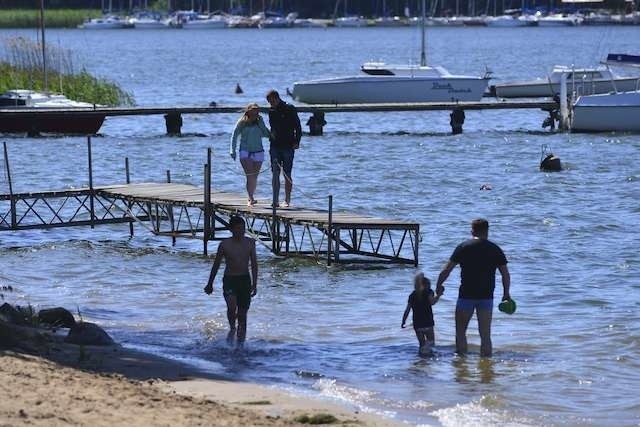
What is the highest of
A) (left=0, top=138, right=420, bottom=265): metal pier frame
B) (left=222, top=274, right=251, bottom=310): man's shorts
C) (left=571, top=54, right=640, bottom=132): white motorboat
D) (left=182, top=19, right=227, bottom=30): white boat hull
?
(left=222, top=274, right=251, bottom=310): man's shorts

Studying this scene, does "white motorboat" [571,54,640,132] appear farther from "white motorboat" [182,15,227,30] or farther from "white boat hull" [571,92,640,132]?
"white motorboat" [182,15,227,30]

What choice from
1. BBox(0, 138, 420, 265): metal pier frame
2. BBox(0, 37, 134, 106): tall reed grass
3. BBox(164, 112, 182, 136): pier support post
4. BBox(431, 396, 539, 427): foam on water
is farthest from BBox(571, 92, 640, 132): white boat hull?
BBox(431, 396, 539, 427): foam on water

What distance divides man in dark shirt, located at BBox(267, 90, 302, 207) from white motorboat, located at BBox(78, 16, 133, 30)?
168 metres

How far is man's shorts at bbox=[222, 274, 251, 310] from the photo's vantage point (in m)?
16.6

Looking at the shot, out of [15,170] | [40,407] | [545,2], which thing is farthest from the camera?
[545,2]

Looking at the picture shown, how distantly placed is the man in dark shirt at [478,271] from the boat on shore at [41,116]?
31.0 m

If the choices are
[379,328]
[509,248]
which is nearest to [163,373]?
[379,328]

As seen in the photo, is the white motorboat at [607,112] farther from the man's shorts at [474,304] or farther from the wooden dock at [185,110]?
the man's shorts at [474,304]

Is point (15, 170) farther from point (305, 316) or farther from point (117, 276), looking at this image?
point (305, 316)

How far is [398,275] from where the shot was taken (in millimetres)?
22266

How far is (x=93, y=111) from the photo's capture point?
45469mm

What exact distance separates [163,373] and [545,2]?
18794cm

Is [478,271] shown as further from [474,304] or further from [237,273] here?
[237,273]

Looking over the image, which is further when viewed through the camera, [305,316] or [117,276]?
[117,276]
